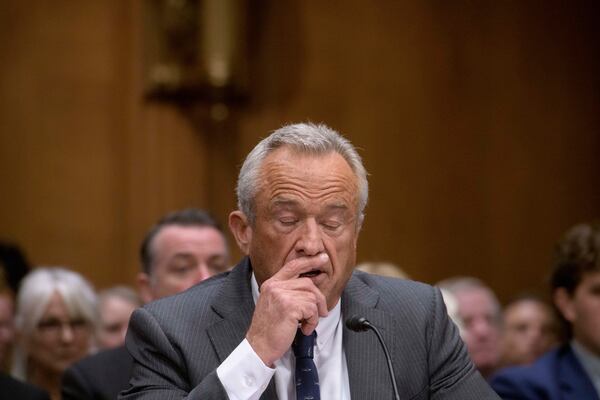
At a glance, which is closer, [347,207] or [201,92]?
[347,207]

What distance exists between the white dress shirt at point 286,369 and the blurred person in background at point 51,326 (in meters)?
2.67

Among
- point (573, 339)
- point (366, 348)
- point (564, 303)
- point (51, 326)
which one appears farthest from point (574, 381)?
point (51, 326)

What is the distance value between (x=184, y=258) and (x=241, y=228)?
181 centimetres

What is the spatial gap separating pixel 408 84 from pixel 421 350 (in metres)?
4.45

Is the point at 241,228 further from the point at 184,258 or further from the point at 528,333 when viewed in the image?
the point at 528,333

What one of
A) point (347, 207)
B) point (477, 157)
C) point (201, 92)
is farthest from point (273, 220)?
point (477, 157)

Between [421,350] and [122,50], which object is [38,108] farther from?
[421,350]

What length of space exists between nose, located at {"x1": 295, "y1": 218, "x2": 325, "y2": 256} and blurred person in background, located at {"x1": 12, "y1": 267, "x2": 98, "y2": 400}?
9.76 ft

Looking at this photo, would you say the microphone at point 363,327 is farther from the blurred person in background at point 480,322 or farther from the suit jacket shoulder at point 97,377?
the blurred person in background at point 480,322

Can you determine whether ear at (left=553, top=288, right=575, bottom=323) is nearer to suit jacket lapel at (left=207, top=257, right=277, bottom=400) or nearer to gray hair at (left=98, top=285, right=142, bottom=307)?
suit jacket lapel at (left=207, top=257, right=277, bottom=400)

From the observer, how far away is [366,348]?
330 cm

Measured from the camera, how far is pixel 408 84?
7.62m

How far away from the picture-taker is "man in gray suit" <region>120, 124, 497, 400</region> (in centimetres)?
302

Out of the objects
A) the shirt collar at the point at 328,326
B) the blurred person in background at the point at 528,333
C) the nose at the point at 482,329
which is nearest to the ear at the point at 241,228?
the shirt collar at the point at 328,326
